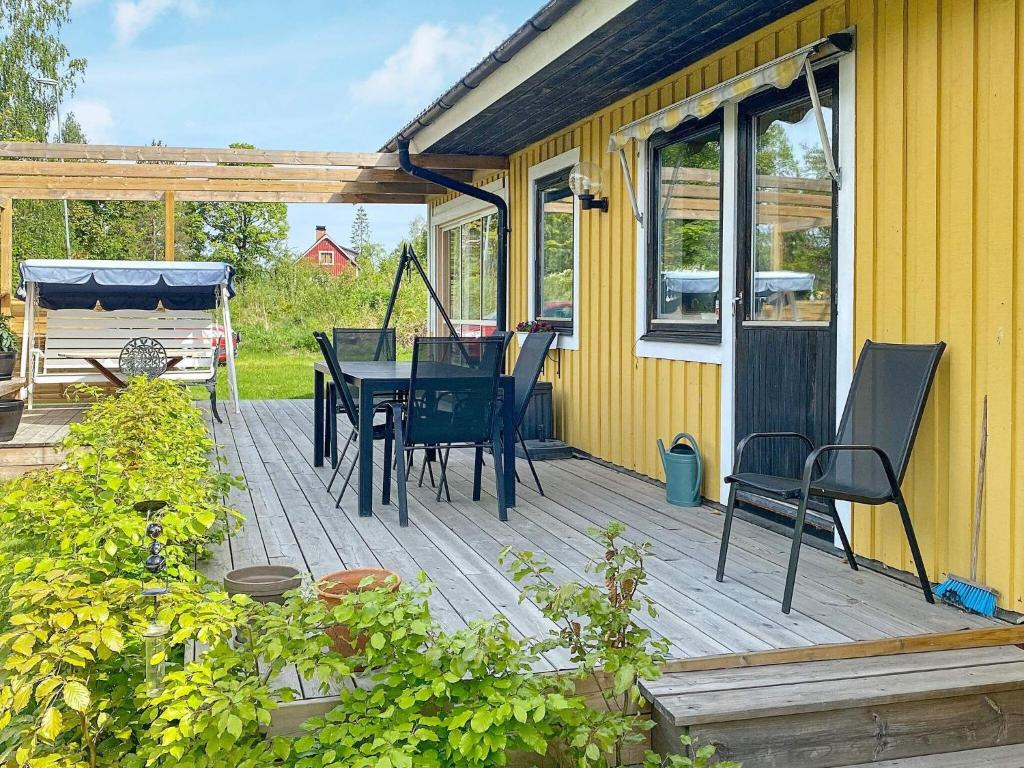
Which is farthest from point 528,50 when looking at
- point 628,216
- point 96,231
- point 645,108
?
point 96,231

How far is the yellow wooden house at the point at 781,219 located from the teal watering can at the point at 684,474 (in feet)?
0.26

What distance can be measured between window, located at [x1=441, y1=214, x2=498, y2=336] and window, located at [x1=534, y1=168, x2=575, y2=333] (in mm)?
1484

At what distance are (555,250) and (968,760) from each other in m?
5.38

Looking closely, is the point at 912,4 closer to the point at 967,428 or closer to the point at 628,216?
the point at 967,428

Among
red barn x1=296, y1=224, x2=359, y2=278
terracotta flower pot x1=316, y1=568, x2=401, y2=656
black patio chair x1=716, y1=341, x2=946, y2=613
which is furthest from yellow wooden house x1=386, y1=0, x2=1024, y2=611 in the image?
red barn x1=296, y1=224, x2=359, y2=278

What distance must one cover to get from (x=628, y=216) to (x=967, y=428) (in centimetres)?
309

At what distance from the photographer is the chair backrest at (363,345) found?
7371 millimetres

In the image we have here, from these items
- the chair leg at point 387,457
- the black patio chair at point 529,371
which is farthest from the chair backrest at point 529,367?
the chair leg at point 387,457

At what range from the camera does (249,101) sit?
48.8 meters

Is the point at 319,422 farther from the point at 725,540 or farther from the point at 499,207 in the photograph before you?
the point at 725,540

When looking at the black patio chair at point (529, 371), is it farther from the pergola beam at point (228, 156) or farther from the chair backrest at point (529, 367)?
the pergola beam at point (228, 156)

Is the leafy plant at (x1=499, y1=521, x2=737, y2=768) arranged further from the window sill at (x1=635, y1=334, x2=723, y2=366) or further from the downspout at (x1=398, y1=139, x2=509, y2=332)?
the downspout at (x1=398, y1=139, x2=509, y2=332)

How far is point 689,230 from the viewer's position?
5.36m

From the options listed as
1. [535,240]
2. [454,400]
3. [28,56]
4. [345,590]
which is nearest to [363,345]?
[535,240]
